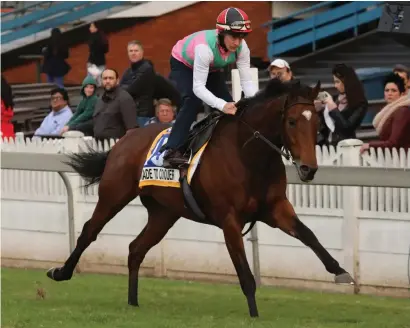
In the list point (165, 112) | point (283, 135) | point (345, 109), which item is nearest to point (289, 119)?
point (283, 135)

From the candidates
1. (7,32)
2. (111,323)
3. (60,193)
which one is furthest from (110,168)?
(7,32)

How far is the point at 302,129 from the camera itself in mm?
9719

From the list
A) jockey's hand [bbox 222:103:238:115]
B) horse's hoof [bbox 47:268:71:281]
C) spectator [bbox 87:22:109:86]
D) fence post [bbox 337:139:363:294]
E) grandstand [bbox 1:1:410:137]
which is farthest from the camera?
spectator [bbox 87:22:109:86]

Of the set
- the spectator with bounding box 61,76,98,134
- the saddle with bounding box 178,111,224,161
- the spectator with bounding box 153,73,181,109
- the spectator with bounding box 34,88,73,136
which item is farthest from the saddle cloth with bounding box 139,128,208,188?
the spectator with bounding box 34,88,73,136

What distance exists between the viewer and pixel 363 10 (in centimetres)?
2428

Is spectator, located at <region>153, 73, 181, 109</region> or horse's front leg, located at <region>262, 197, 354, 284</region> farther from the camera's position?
spectator, located at <region>153, 73, 181, 109</region>

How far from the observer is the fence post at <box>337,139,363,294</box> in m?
12.3

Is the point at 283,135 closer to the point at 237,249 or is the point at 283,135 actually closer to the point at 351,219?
the point at 237,249

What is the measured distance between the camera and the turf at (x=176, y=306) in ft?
32.6

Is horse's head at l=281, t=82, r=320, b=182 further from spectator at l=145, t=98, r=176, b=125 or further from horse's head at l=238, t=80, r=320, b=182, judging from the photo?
spectator at l=145, t=98, r=176, b=125

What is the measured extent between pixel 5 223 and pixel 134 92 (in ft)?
6.95

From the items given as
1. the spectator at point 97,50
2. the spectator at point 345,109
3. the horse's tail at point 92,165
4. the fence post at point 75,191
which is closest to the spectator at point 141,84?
the fence post at point 75,191

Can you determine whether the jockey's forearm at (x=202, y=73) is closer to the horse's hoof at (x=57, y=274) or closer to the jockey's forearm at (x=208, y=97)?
the jockey's forearm at (x=208, y=97)

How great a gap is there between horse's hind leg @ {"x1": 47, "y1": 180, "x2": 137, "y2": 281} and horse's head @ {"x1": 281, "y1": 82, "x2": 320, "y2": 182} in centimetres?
210
